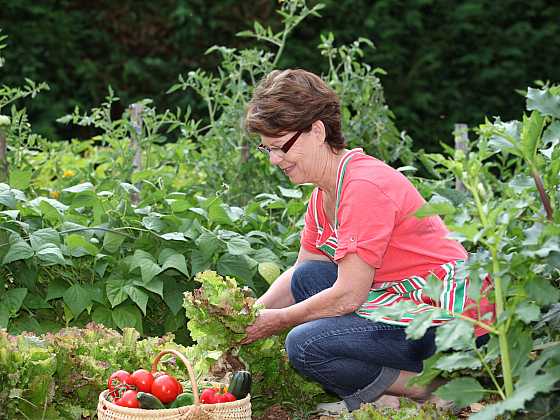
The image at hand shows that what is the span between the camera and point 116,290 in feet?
11.1

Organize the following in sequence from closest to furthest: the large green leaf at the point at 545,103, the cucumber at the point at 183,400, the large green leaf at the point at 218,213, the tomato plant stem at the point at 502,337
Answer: the tomato plant stem at the point at 502,337 → the large green leaf at the point at 545,103 → the cucumber at the point at 183,400 → the large green leaf at the point at 218,213

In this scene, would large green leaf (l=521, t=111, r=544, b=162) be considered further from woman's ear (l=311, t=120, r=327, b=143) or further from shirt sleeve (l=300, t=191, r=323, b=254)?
shirt sleeve (l=300, t=191, r=323, b=254)

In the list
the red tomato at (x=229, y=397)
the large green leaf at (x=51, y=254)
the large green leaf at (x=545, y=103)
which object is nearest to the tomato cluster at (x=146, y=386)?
the red tomato at (x=229, y=397)

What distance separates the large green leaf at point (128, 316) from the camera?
335cm

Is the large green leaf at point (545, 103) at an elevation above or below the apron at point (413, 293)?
above

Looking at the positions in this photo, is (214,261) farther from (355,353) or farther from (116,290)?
(355,353)

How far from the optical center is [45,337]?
2.92 m

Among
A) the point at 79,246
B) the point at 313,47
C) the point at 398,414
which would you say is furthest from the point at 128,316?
the point at 313,47

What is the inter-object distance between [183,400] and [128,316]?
0.91m

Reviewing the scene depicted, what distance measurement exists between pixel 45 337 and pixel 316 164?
38.7 inches

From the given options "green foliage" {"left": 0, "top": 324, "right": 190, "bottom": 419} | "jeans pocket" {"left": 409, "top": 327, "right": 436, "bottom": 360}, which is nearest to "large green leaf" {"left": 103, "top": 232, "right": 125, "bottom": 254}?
"green foliage" {"left": 0, "top": 324, "right": 190, "bottom": 419}

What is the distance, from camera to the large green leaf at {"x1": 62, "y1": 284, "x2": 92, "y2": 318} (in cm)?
333

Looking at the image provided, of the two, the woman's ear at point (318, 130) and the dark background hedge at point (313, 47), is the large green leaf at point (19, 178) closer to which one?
the woman's ear at point (318, 130)

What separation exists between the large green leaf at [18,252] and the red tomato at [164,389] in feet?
3.19
